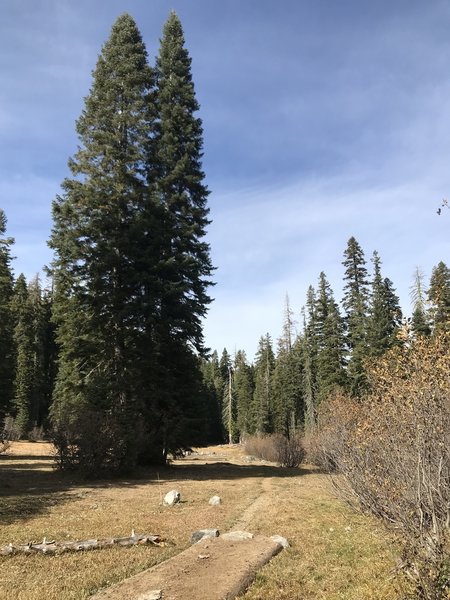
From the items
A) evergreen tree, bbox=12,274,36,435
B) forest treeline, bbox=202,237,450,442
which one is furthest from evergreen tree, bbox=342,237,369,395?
evergreen tree, bbox=12,274,36,435

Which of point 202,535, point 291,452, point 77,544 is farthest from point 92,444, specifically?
point 291,452

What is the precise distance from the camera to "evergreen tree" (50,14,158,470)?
21422 millimetres

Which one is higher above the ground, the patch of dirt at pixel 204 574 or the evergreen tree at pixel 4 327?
the evergreen tree at pixel 4 327

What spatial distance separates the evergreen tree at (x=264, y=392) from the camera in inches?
2453

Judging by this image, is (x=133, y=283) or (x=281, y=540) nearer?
(x=281, y=540)

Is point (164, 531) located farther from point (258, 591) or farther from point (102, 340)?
point (102, 340)

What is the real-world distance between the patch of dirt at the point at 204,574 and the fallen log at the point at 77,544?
0.95m

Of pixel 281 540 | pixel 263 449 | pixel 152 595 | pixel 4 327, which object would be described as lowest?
pixel 263 449

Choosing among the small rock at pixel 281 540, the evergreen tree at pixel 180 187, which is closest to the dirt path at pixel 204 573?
the small rock at pixel 281 540

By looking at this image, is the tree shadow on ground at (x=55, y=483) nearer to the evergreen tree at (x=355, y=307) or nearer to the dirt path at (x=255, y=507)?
the dirt path at (x=255, y=507)

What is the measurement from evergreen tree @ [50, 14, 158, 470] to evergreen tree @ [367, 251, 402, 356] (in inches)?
921

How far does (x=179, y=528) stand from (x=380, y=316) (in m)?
36.0

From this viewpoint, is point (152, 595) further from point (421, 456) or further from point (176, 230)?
point (176, 230)

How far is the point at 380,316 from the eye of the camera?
141 feet
